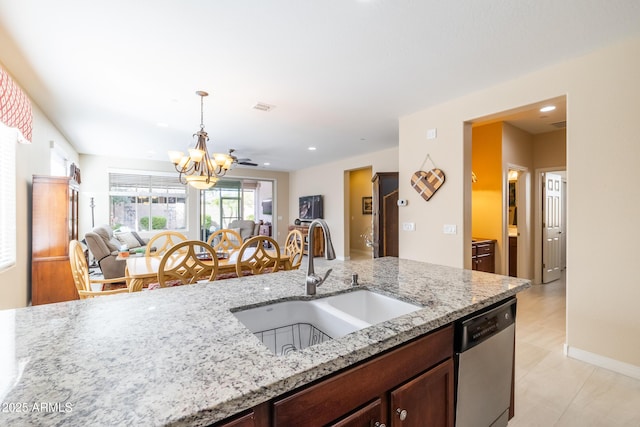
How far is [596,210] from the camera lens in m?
2.41

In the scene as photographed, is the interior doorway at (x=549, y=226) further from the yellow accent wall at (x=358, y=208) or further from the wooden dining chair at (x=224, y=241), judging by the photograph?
the wooden dining chair at (x=224, y=241)

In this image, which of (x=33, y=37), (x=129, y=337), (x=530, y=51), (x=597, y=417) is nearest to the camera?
(x=129, y=337)

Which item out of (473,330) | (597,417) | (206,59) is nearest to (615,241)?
(597,417)

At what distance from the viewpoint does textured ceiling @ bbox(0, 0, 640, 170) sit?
1.92m

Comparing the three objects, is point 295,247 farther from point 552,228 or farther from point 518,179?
point 552,228

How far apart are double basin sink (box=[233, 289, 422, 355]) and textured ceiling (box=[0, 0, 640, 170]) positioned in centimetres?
185

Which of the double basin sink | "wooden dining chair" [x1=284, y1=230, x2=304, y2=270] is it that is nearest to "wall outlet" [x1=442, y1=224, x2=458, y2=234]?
"wooden dining chair" [x1=284, y1=230, x2=304, y2=270]

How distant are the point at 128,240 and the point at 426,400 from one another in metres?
6.55

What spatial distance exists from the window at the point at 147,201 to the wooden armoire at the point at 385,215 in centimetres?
530

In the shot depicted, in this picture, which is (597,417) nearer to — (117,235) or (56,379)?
(56,379)

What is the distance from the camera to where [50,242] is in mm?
3549

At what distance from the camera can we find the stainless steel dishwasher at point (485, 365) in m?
1.23

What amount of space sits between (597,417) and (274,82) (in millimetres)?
3631

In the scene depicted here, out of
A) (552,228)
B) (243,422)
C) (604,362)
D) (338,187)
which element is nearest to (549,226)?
(552,228)
